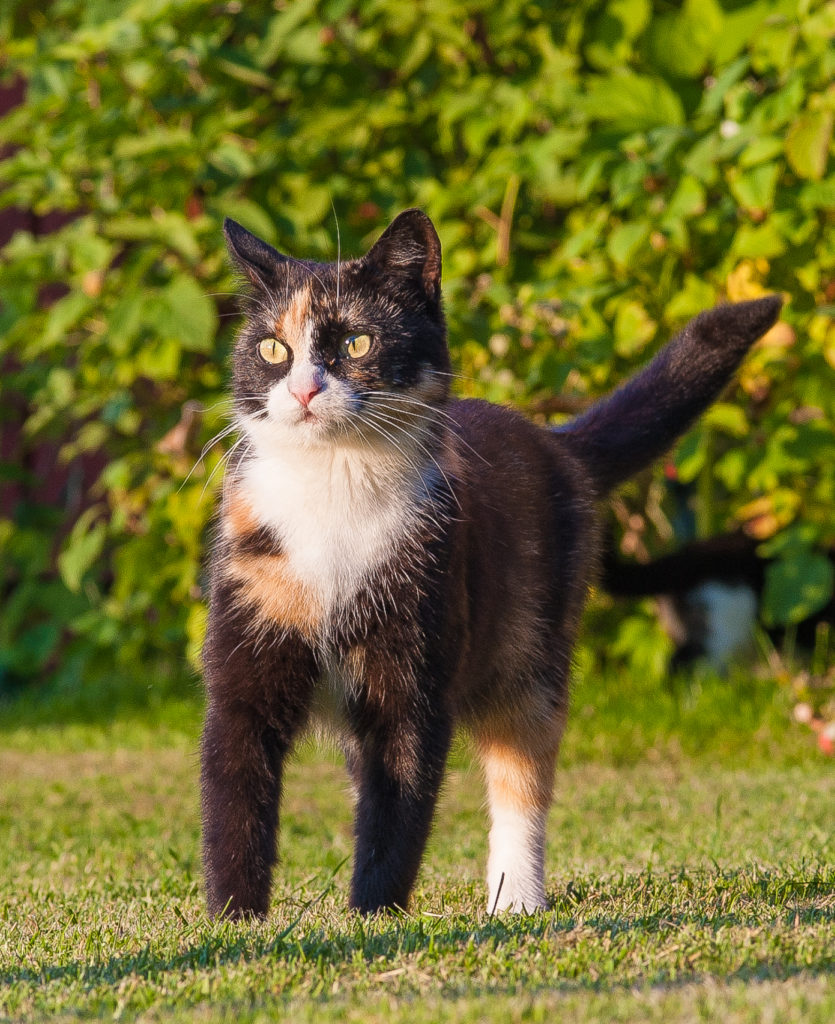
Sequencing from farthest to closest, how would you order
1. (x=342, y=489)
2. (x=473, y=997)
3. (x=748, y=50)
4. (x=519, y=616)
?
(x=748, y=50)
(x=519, y=616)
(x=342, y=489)
(x=473, y=997)

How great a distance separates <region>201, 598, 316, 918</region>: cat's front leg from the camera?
2627 mm

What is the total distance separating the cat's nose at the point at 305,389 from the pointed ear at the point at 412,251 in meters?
0.34

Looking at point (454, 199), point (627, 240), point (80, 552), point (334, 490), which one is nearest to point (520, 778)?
point (334, 490)

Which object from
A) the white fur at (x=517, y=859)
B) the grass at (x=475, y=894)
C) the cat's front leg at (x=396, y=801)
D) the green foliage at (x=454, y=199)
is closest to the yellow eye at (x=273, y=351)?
the cat's front leg at (x=396, y=801)

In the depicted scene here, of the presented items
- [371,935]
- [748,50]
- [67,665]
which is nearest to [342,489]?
[371,935]

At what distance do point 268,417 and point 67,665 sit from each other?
4.13m

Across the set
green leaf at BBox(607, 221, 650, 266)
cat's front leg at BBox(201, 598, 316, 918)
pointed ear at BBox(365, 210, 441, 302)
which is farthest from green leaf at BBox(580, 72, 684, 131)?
cat's front leg at BBox(201, 598, 316, 918)

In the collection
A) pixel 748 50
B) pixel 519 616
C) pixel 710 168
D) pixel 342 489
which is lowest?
pixel 519 616

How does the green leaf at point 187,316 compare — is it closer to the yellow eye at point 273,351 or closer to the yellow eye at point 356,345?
the yellow eye at point 273,351

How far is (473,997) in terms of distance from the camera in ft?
6.27

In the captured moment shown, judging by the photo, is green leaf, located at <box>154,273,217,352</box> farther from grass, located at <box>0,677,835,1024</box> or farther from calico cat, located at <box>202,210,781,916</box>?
calico cat, located at <box>202,210,781,916</box>

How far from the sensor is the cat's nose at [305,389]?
2.61m

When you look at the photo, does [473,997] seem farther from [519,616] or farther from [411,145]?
[411,145]

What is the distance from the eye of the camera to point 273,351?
278 cm
